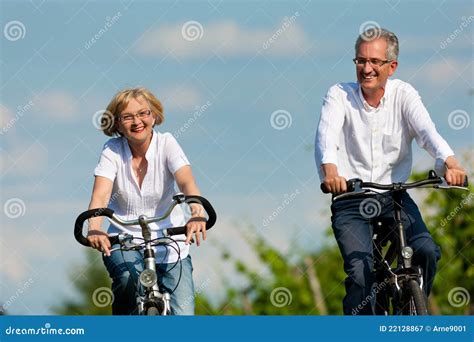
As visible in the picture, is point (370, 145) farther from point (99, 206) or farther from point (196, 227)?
point (99, 206)

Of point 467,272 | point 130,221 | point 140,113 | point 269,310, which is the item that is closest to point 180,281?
point 130,221

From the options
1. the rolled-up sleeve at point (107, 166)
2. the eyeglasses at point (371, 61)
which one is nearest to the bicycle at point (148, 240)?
the rolled-up sleeve at point (107, 166)

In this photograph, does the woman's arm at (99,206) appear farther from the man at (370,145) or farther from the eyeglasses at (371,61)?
the eyeglasses at (371,61)

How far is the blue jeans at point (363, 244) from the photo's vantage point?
241 inches

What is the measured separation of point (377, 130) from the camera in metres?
6.28

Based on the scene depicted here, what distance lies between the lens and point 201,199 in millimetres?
5879

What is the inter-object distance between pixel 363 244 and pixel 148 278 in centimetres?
129

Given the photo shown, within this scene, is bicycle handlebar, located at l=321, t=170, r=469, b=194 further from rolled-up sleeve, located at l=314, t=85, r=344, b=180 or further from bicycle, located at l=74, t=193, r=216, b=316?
bicycle, located at l=74, t=193, r=216, b=316

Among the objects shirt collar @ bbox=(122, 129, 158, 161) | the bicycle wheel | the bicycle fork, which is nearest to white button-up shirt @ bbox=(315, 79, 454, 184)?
the bicycle wheel

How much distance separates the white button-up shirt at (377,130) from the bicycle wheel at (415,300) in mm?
749

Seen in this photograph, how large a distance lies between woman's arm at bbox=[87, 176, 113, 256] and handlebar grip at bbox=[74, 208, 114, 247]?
0.13 feet

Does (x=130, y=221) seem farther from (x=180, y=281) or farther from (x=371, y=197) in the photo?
(x=371, y=197)

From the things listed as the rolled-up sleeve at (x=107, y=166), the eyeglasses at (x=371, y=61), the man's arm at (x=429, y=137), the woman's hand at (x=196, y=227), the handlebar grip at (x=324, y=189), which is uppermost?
the eyeglasses at (x=371, y=61)

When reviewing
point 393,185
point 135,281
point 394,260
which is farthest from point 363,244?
point 135,281
